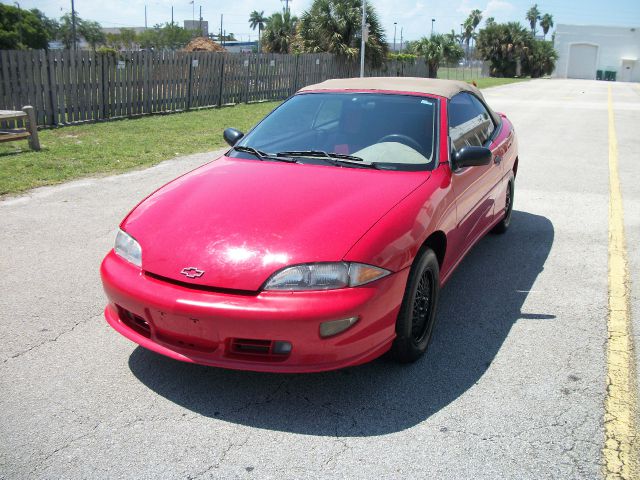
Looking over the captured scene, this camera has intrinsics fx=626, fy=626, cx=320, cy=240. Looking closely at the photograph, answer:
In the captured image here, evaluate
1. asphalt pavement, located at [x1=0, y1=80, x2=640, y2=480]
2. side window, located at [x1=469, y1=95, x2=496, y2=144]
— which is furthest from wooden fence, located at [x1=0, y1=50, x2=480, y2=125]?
side window, located at [x1=469, y1=95, x2=496, y2=144]

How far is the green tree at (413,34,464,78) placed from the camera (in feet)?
142

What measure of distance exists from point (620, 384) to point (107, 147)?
9.22 m

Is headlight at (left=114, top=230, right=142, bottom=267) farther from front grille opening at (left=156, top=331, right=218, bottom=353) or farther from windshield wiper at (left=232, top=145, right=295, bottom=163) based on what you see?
windshield wiper at (left=232, top=145, right=295, bottom=163)

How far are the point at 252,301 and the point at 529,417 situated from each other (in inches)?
56.9

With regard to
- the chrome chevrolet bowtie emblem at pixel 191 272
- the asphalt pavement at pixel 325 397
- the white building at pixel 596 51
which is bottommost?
the asphalt pavement at pixel 325 397

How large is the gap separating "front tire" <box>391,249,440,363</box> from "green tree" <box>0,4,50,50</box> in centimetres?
5704

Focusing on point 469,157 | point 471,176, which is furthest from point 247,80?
point 469,157

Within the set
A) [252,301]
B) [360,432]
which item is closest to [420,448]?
[360,432]

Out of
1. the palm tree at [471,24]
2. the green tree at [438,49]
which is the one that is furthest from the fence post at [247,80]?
the palm tree at [471,24]

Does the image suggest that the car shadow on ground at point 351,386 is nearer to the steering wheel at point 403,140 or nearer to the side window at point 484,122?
the steering wheel at point 403,140

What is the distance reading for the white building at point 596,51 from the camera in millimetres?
82125

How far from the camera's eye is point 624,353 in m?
3.68

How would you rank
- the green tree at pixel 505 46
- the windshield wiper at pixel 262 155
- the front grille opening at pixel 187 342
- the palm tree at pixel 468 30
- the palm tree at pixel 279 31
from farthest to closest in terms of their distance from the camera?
the palm tree at pixel 468 30, the green tree at pixel 505 46, the palm tree at pixel 279 31, the windshield wiper at pixel 262 155, the front grille opening at pixel 187 342

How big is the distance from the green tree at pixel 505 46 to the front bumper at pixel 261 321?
7473cm
